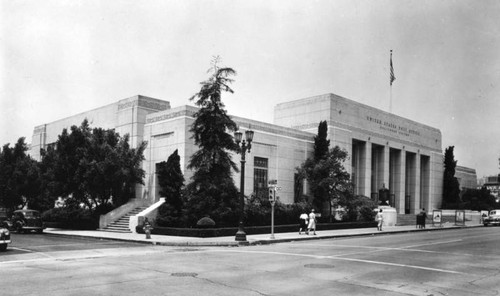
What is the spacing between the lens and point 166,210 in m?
32.1

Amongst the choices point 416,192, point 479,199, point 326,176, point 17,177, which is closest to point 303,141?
point 326,176

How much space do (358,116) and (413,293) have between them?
40.6m

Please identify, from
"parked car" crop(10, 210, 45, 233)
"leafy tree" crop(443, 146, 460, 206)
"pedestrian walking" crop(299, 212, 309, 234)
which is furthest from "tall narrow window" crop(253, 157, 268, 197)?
"leafy tree" crop(443, 146, 460, 206)

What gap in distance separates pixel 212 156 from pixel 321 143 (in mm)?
15217

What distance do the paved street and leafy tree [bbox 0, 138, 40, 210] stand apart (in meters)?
27.9

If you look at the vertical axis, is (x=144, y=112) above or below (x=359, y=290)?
above

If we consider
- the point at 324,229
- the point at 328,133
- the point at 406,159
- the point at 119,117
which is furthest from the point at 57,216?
the point at 406,159

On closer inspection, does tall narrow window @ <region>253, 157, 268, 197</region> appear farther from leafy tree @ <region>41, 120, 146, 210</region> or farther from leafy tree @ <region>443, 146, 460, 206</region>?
leafy tree @ <region>443, 146, 460, 206</region>

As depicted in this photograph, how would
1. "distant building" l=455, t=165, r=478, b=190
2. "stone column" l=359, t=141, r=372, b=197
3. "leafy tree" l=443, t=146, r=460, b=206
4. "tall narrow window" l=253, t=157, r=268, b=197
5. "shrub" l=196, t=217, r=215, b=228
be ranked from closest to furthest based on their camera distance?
"shrub" l=196, t=217, r=215, b=228 → "tall narrow window" l=253, t=157, r=268, b=197 → "stone column" l=359, t=141, r=372, b=197 → "leafy tree" l=443, t=146, r=460, b=206 → "distant building" l=455, t=165, r=478, b=190

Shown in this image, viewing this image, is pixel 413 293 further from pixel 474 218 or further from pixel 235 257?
pixel 474 218

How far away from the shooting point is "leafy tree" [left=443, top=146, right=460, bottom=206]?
61.9 m

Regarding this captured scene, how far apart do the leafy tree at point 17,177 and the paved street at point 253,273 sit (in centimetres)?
2787

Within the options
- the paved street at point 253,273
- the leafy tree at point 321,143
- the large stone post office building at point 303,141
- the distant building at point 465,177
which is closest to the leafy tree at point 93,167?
the large stone post office building at point 303,141

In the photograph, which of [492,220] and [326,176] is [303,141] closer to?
[326,176]
